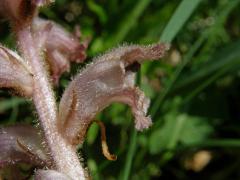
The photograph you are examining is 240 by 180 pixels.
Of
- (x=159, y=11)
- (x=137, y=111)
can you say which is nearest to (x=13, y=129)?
(x=137, y=111)

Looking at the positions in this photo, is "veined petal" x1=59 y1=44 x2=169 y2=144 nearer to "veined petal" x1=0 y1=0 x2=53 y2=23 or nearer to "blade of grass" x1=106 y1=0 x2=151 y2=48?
"veined petal" x1=0 y1=0 x2=53 y2=23

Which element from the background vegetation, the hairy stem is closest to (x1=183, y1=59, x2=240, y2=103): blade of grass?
the background vegetation


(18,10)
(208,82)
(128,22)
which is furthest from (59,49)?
(128,22)

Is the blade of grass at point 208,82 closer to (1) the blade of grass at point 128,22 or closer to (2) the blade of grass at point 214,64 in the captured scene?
(2) the blade of grass at point 214,64

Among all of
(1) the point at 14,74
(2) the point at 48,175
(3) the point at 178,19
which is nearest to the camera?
(2) the point at 48,175

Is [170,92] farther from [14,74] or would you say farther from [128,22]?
[14,74]
